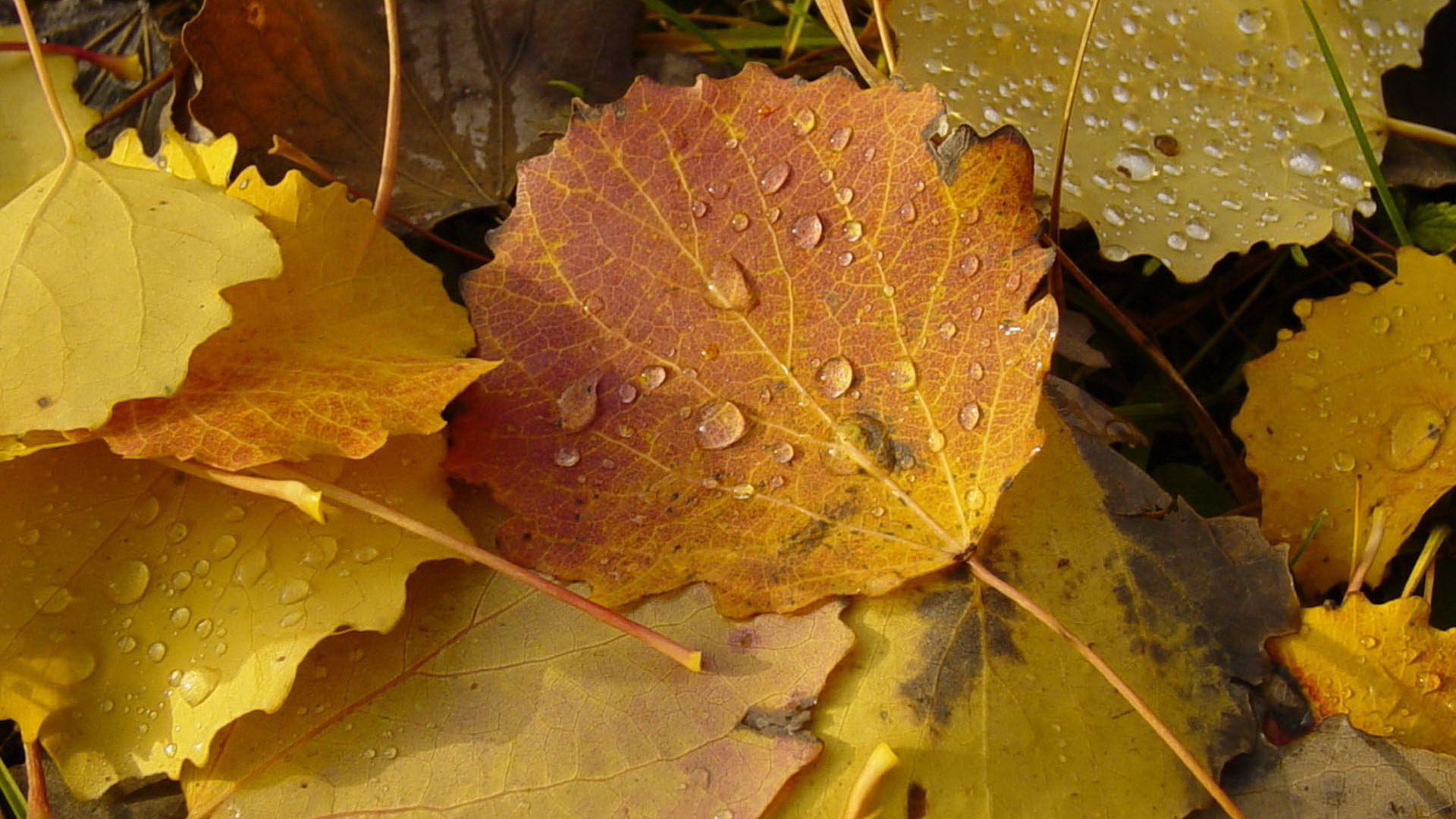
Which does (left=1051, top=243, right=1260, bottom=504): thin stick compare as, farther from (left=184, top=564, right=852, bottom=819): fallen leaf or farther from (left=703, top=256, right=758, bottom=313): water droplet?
(left=184, top=564, right=852, bottom=819): fallen leaf

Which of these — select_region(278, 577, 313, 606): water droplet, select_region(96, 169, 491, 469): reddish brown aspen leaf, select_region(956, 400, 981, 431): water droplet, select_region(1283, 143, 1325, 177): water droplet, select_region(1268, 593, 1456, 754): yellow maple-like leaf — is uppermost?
select_region(1283, 143, 1325, 177): water droplet

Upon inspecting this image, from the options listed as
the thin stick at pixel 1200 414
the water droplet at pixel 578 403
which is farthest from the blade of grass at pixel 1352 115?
the water droplet at pixel 578 403

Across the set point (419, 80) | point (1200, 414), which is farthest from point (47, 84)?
point (1200, 414)

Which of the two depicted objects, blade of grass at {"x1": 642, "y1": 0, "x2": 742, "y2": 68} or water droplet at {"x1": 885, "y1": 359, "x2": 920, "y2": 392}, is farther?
blade of grass at {"x1": 642, "y1": 0, "x2": 742, "y2": 68}

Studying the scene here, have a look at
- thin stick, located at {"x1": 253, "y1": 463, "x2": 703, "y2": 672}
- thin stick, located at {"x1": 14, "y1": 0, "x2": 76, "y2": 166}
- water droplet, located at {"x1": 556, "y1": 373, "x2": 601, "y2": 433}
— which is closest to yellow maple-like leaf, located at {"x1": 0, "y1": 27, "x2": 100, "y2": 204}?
thin stick, located at {"x1": 14, "y1": 0, "x2": 76, "y2": 166}

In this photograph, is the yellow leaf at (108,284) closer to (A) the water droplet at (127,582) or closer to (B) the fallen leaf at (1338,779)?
(A) the water droplet at (127,582)

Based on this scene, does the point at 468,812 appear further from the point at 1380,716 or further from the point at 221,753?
the point at 1380,716

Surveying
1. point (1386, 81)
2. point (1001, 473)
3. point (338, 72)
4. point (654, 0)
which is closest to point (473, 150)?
point (338, 72)

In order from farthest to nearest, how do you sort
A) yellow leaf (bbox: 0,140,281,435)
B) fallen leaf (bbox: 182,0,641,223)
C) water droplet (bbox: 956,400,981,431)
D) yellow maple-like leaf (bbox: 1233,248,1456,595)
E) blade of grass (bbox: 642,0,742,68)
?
blade of grass (bbox: 642,0,742,68) < fallen leaf (bbox: 182,0,641,223) < yellow maple-like leaf (bbox: 1233,248,1456,595) < water droplet (bbox: 956,400,981,431) < yellow leaf (bbox: 0,140,281,435)
